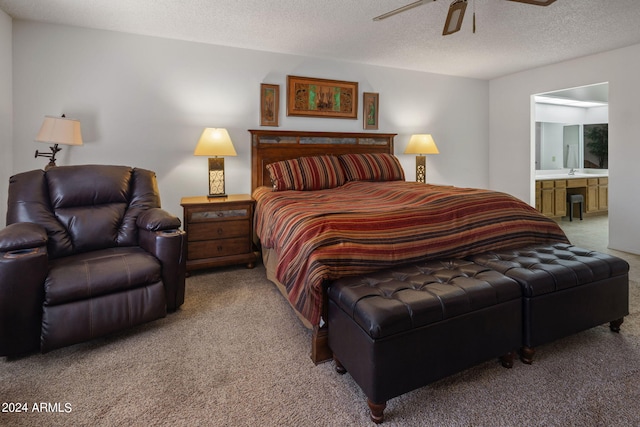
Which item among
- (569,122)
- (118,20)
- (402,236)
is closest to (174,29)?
(118,20)

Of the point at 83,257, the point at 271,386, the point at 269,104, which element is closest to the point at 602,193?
the point at 269,104

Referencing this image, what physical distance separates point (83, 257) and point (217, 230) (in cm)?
123

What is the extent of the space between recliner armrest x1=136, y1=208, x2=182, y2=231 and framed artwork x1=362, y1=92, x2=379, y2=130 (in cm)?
297

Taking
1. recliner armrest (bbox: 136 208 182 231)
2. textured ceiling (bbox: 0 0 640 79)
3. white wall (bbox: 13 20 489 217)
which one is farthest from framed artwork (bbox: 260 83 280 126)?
recliner armrest (bbox: 136 208 182 231)

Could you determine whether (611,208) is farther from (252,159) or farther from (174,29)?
(174,29)

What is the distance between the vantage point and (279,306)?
103 inches

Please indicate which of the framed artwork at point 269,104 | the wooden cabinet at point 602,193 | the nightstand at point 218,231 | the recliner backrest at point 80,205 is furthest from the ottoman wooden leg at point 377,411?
the wooden cabinet at point 602,193

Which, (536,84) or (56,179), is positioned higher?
(536,84)

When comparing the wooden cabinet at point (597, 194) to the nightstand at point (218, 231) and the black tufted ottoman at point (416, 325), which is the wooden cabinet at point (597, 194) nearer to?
the black tufted ottoman at point (416, 325)

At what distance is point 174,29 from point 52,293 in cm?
268

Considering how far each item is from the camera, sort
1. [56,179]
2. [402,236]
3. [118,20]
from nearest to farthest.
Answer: [402,236] < [56,179] < [118,20]

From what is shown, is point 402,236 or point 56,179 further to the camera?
point 56,179

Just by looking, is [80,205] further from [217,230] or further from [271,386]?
[271,386]

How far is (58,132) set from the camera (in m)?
2.88
